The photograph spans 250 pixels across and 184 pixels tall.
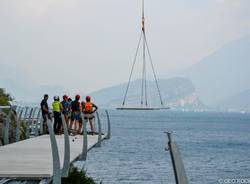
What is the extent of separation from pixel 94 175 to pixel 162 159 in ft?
63.8

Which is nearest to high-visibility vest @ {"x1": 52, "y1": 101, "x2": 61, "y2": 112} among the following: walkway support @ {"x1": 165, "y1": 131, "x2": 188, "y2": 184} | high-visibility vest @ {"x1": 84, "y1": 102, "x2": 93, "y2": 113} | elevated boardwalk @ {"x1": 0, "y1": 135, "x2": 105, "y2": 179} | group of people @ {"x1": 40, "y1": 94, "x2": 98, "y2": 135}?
group of people @ {"x1": 40, "y1": 94, "x2": 98, "y2": 135}

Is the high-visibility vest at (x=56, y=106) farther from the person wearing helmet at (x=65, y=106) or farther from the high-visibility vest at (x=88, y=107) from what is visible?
the high-visibility vest at (x=88, y=107)

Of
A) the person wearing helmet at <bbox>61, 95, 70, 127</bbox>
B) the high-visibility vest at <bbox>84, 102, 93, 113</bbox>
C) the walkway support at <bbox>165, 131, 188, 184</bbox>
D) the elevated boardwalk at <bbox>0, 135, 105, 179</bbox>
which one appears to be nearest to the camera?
the walkway support at <bbox>165, 131, 188, 184</bbox>

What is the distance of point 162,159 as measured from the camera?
59.0 metres

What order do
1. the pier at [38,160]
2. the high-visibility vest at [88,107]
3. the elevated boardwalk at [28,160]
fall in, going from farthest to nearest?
the high-visibility vest at [88,107], the elevated boardwalk at [28,160], the pier at [38,160]

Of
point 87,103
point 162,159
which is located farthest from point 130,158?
point 87,103

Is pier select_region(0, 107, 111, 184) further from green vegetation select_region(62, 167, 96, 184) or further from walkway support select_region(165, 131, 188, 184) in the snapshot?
walkway support select_region(165, 131, 188, 184)

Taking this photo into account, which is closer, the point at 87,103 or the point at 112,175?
the point at 87,103

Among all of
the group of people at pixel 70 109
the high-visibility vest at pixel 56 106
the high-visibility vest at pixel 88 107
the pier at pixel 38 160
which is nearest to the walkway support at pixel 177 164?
the pier at pixel 38 160

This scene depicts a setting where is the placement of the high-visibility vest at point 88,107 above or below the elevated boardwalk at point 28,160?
above

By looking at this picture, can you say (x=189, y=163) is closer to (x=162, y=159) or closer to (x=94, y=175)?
(x=162, y=159)

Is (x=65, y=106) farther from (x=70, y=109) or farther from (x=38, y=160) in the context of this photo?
(x=38, y=160)

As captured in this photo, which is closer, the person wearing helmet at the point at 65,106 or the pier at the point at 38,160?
the pier at the point at 38,160

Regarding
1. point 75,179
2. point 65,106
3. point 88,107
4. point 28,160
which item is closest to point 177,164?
point 28,160
